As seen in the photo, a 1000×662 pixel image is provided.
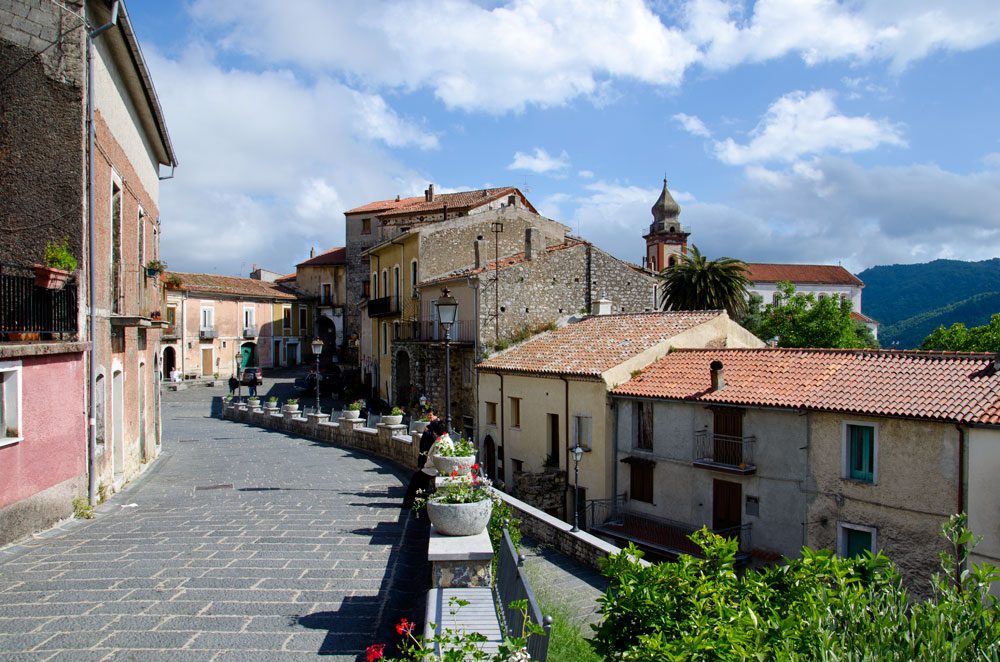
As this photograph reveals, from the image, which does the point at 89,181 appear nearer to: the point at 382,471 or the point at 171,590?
the point at 171,590

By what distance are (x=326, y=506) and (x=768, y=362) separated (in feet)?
46.4

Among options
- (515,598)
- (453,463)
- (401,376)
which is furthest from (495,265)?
(515,598)

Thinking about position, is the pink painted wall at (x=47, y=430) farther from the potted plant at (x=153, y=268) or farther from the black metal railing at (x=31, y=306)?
the potted plant at (x=153, y=268)

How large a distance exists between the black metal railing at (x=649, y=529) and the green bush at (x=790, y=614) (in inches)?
600

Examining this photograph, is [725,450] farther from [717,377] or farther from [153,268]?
[153,268]

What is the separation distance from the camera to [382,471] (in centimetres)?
1795

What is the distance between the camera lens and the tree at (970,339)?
39844mm

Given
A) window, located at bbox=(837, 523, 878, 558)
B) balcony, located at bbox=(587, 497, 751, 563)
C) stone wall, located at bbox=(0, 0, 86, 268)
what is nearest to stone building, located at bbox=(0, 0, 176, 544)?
stone wall, located at bbox=(0, 0, 86, 268)

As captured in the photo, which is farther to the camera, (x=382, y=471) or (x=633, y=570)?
(x=382, y=471)

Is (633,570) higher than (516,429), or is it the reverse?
(633,570)

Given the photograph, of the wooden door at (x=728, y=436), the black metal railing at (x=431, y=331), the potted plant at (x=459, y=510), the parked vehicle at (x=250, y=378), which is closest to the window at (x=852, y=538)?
the wooden door at (x=728, y=436)

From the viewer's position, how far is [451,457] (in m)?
9.97

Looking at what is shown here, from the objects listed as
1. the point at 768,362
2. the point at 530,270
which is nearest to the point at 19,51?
the point at 768,362

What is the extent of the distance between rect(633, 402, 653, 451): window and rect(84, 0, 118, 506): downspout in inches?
613
